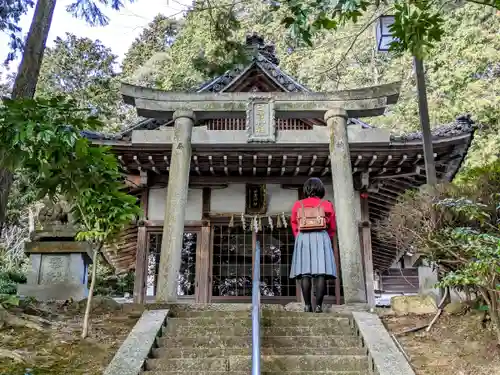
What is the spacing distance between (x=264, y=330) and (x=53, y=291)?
4441 millimetres

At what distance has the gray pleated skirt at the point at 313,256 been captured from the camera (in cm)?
644

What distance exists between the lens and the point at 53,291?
8.59m

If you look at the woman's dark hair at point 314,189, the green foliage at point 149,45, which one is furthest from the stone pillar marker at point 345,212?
the green foliage at point 149,45

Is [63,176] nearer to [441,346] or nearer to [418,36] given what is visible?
[418,36]

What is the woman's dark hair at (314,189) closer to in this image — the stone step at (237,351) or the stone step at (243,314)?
the stone step at (243,314)

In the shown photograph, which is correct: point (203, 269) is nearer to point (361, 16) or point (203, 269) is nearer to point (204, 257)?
point (204, 257)

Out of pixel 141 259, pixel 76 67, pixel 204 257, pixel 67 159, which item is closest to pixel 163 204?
pixel 141 259

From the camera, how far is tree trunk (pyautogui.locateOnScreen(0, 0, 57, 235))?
6965 millimetres

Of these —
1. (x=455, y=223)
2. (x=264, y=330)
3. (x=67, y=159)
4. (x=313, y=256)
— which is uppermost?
(x=67, y=159)

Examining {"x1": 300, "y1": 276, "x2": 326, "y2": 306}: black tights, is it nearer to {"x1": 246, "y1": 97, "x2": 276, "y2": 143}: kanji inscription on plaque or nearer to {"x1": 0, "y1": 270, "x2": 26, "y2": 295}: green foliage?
{"x1": 246, "y1": 97, "x2": 276, "y2": 143}: kanji inscription on plaque

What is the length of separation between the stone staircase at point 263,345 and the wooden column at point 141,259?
439cm

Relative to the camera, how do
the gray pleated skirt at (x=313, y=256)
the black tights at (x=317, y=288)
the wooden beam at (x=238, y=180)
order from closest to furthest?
the gray pleated skirt at (x=313, y=256)
the black tights at (x=317, y=288)
the wooden beam at (x=238, y=180)

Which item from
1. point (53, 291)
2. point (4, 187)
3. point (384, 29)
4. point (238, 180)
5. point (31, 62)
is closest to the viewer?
point (4, 187)

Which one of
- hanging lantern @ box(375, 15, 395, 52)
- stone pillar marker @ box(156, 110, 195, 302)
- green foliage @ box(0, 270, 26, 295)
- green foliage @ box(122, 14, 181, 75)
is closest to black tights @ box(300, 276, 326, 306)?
stone pillar marker @ box(156, 110, 195, 302)
